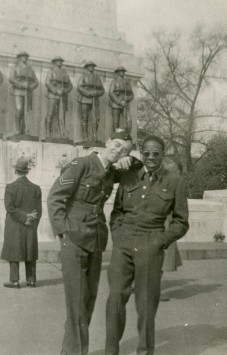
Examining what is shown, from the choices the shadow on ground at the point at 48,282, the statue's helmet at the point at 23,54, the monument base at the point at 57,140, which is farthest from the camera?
the monument base at the point at 57,140

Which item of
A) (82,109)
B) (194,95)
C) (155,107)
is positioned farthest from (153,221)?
(155,107)

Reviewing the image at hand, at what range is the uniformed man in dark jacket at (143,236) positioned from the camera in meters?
4.71

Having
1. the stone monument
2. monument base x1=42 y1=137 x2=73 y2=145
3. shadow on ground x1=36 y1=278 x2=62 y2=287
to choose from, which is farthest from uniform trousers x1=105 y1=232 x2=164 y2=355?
monument base x1=42 y1=137 x2=73 y2=145

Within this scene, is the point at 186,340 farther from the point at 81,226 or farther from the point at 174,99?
the point at 174,99

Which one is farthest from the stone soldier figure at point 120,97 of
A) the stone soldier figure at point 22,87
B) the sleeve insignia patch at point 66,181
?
the sleeve insignia patch at point 66,181

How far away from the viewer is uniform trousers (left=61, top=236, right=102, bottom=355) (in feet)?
15.3

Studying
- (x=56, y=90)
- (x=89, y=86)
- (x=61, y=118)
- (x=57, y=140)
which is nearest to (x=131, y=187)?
(x=57, y=140)

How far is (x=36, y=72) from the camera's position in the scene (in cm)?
1684

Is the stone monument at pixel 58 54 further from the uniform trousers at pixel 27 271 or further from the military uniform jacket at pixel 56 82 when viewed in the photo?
the uniform trousers at pixel 27 271

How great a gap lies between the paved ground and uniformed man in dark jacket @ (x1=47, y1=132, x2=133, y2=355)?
15.7 inches

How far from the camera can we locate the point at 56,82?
52.7 ft

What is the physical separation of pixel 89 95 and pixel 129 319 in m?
10.7

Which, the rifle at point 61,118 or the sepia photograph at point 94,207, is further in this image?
the rifle at point 61,118

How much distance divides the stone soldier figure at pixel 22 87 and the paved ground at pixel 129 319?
22.5 ft
